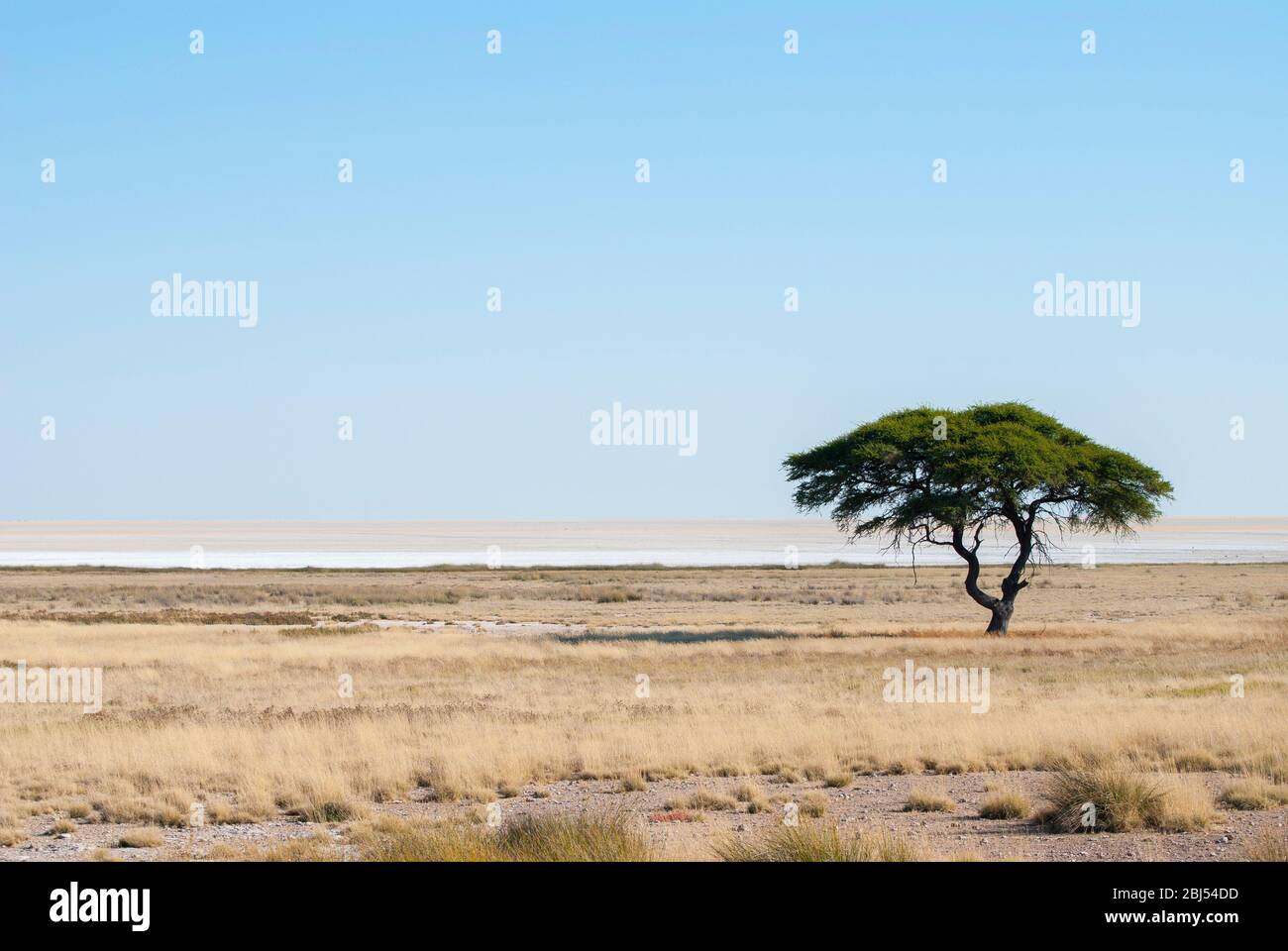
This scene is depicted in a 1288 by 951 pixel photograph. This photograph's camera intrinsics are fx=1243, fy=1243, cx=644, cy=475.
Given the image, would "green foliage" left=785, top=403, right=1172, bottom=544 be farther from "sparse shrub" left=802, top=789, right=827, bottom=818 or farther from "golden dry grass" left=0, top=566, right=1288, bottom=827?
"sparse shrub" left=802, top=789, right=827, bottom=818

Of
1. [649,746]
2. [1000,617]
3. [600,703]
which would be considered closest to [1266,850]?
[649,746]

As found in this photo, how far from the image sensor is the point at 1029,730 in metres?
18.8

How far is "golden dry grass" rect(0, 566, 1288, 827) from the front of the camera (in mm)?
16281

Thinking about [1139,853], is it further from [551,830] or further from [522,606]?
[522,606]

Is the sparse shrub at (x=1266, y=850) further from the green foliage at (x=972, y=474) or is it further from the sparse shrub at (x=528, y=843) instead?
the green foliage at (x=972, y=474)

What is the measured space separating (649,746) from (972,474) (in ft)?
85.1

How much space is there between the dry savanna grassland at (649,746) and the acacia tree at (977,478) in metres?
3.60

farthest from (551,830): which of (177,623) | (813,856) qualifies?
(177,623)

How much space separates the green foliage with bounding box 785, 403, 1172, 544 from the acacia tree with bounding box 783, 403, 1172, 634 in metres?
0.04

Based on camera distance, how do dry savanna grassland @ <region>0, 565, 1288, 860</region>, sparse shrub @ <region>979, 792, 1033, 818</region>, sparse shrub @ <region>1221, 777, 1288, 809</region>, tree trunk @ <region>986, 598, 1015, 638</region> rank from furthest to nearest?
tree trunk @ <region>986, 598, 1015, 638</region>
sparse shrub @ <region>1221, 777, 1288, 809</region>
sparse shrub @ <region>979, 792, 1033, 818</region>
dry savanna grassland @ <region>0, 565, 1288, 860</region>

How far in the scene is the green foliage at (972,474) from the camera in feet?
138

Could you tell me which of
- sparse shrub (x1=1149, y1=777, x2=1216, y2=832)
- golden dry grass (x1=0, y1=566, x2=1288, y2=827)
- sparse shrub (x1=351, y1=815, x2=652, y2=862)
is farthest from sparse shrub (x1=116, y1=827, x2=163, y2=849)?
sparse shrub (x1=1149, y1=777, x2=1216, y2=832)

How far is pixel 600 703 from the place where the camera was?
2423cm
